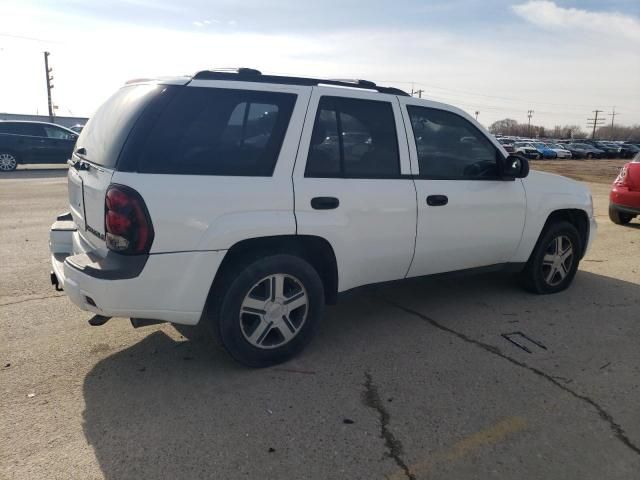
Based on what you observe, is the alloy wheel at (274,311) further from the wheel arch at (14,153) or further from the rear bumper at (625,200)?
the wheel arch at (14,153)

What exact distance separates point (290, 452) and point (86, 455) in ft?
3.33

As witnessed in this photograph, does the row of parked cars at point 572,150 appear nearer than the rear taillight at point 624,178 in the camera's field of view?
No

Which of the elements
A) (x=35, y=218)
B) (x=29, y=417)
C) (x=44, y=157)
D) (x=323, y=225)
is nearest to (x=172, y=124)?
(x=323, y=225)

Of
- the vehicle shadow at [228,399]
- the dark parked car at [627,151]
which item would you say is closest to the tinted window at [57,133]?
the vehicle shadow at [228,399]

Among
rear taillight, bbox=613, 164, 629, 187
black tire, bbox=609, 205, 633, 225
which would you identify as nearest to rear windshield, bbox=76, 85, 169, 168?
rear taillight, bbox=613, 164, 629, 187

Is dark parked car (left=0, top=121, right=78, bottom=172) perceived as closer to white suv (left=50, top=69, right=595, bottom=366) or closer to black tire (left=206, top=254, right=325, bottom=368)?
white suv (left=50, top=69, right=595, bottom=366)

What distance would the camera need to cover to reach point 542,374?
139 inches

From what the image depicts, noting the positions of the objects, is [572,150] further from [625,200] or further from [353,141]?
[353,141]

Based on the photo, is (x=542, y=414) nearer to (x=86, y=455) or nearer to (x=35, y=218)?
(x=86, y=455)

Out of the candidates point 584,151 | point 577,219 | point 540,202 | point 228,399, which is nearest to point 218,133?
point 228,399

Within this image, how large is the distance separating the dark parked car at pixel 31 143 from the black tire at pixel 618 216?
16.4 meters

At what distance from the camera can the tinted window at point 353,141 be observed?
3.53 m

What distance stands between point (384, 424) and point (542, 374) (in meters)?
1.32

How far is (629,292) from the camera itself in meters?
5.38
